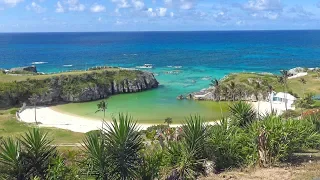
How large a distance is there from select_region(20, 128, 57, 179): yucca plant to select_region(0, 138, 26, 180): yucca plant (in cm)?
29

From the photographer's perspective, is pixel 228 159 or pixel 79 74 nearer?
pixel 228 159

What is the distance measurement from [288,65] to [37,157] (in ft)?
435

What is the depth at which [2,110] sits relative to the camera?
66562 millimetres

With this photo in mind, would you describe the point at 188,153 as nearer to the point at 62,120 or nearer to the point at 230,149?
the point at 230,149

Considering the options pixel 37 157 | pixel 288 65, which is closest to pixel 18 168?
pixel 37 157

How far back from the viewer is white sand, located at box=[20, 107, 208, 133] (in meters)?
54.8

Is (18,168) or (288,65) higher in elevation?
(288,65)

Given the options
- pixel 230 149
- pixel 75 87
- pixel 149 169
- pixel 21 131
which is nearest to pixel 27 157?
pixel 149 169

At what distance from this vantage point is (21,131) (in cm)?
4988

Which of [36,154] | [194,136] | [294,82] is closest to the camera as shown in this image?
[36,154]

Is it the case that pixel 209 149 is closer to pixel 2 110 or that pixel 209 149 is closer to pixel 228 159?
pixel 228 159

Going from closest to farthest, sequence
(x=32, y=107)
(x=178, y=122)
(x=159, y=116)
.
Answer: (x=178, y=122) → (x=159, y=116) → (x=32, y=107)

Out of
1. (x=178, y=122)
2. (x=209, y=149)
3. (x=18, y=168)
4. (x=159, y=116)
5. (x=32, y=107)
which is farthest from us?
(x=32, y=107)

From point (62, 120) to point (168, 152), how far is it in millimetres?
45450
